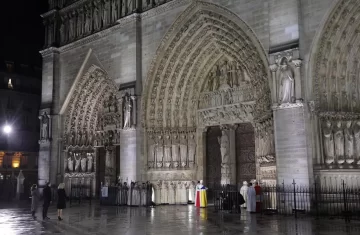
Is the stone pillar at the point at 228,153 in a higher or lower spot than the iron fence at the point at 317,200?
higher

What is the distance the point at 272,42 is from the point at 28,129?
28570 mm

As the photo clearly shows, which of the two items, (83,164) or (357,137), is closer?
(357,137)

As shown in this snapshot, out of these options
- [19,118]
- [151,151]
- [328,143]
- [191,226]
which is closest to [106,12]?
[151,151]

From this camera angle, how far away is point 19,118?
1446 inches

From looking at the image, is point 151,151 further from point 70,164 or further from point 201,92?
point 70,164

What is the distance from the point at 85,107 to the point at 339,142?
14.6 m

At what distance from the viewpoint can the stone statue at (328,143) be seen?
1390 cm

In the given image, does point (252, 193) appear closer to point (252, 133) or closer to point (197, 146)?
point (252, 133)

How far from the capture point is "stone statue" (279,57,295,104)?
13.9m

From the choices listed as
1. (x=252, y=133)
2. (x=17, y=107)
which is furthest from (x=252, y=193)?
(x=17, y=107)

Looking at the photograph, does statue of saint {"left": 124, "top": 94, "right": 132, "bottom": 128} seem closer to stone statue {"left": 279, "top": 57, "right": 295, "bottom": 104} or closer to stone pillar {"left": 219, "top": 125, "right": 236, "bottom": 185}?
stone pillar {"left": 219, "top": 125, "right": 236, "bottom": 185}

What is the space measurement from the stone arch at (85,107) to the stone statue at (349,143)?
514 inches

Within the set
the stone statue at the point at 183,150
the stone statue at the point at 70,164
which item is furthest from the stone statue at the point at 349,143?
the stone statue at the point at 70,164

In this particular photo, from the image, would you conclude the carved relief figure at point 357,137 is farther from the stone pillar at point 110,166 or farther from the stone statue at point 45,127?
the stone statue at point 45,127
